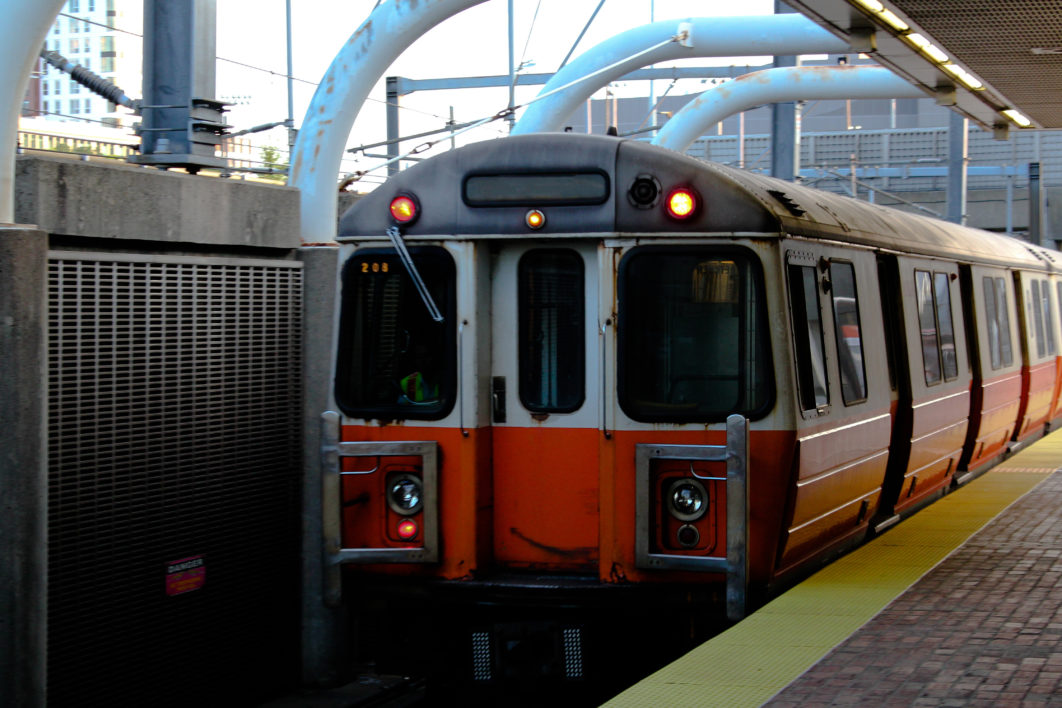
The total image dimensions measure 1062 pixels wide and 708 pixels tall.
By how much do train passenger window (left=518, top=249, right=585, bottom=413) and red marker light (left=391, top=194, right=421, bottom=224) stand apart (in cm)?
64

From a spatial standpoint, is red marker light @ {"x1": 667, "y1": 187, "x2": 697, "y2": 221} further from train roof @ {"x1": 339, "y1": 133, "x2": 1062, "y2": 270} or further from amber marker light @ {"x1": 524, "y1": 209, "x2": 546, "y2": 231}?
amber marker light @ {"x1": 524, "y1": 209, "x2": 546, "y2": 231}

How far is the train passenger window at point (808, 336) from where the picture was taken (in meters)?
7.13

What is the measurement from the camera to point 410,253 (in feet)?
24.2

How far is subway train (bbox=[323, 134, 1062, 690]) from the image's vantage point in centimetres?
691

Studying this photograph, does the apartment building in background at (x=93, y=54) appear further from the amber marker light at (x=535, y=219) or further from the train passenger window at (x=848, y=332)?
the train passenger window at (x=848, y=332)

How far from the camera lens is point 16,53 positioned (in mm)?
6738

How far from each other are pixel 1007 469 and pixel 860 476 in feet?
19.6

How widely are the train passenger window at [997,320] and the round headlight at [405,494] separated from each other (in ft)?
24.3

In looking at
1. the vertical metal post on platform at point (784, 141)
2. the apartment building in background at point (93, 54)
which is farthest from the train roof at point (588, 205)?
the vertical metal post on platform at point (784, 141)

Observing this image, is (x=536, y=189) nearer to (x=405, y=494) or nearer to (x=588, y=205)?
(x=588, y=205)

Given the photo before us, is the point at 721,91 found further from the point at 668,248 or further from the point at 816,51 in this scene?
the point at 668,248

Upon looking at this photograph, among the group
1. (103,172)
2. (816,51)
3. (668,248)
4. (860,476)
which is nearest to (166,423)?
(103,172)

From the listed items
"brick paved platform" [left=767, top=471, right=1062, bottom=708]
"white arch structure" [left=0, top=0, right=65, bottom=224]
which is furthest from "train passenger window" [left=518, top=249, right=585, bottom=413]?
"white arch structure" [left=0, top=0, right=65, bottom=224]

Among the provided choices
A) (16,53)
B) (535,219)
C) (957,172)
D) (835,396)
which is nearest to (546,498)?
(535,219)
